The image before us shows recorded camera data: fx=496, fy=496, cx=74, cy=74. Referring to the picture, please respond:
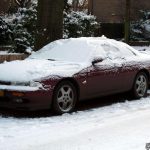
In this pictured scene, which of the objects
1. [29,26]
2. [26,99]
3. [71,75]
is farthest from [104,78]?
[29,26]

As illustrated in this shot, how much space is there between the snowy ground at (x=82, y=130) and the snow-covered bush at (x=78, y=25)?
35.3ft

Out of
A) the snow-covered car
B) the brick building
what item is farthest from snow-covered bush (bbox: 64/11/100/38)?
the brick building

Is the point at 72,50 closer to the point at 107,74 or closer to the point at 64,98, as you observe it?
the point at 107,74

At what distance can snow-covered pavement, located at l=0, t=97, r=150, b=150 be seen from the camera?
712 cm

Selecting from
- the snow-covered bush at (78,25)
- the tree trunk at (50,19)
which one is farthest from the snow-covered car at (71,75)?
the snow-covered bush at (78,25)

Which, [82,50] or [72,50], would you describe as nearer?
[82,50]

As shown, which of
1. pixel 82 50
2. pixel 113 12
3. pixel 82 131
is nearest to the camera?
pixel 82 131

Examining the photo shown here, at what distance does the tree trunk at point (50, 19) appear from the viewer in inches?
525

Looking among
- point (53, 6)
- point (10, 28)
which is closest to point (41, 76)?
point (53, 6)

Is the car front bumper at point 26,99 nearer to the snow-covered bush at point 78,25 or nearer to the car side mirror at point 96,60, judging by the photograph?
the car side mirror at point 96,60

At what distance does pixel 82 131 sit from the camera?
26.3ft

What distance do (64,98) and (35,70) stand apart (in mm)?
768

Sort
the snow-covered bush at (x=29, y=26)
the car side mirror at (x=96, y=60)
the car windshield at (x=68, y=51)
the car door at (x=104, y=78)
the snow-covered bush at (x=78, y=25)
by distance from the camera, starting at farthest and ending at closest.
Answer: the snow-covered bush at (x=78, y=25), the snow-covered bush at (x=29, y=26), the car windshield at (x=68, y=51), the car side mirror at (x=96, y=60), the car door at (x=104, y=78)

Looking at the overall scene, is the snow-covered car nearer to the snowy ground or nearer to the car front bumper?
the car front bumper
